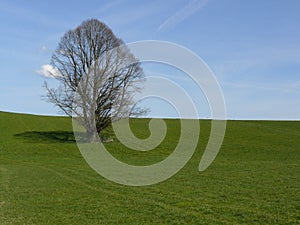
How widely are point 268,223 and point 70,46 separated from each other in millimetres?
45966

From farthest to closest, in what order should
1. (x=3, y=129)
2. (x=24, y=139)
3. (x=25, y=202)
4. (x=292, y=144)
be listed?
1. (x=3, y=129)
2. (x=24, y=139)
3. (x=292, y=144)
4. (x=25, y=202)

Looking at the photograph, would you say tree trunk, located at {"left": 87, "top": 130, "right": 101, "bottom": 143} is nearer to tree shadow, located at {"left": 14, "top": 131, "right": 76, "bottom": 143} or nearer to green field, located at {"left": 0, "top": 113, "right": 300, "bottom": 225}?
tree shadow, located at {"left": 14, "top": 131, "right": 76, "bottom": 143}

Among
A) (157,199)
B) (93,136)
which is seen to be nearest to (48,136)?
(93,136)

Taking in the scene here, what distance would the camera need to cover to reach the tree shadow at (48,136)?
56219mm

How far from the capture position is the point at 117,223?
12.0m

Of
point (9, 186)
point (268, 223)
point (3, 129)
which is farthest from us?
point (3, 129)

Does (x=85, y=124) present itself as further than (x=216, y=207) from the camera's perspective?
Yes

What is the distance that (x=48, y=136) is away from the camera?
195 feet

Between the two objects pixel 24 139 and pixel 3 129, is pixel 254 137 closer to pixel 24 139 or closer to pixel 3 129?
pixel 24 139

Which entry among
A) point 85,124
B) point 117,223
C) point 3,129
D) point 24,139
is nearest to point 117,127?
point 85,124

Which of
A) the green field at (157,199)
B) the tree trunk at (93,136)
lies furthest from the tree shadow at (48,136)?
the green field at (157,199)

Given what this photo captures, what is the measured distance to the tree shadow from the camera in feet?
184

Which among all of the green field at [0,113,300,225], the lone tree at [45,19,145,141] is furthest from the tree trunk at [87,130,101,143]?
the green field at [0,113,300,225]

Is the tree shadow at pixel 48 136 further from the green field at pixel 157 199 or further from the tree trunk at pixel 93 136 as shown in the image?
the green field at pixel 157 199
